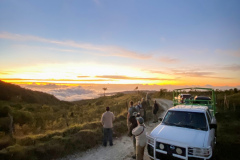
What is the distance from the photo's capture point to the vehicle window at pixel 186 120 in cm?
647

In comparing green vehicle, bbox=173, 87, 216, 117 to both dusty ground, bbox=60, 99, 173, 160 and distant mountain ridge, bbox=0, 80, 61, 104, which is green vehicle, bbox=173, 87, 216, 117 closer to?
dusty ground, bbox=60, 99, 173, 160

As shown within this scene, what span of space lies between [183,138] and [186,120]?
1478 mm

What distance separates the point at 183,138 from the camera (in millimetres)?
5559

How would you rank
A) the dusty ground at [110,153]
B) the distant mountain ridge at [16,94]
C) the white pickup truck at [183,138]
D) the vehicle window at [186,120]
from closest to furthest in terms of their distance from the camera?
the white pickup truck at [183,138] < the vehicle window at [186,120] < the dusty ground at [110,153] < the distant mountain ridge at [16,94]

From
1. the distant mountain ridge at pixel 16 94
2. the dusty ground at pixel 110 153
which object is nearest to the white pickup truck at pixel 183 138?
the dusty ground at pixel 110 153

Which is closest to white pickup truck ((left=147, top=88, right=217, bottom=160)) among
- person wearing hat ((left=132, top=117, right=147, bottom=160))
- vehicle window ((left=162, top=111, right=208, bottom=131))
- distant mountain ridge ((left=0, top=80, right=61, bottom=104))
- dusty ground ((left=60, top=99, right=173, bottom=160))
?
vehicle window ((left=162, top=111, right=208, bottom=131))

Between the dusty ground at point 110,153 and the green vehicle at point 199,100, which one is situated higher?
the green vehicle at point 199,100

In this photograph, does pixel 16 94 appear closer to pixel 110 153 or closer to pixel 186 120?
pixel 110 153

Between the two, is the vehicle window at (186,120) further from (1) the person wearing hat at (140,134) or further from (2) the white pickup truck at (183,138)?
(1) the person wearing hat at (140,134)

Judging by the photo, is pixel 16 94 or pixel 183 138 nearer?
pixel 183 138

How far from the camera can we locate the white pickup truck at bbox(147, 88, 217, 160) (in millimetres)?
5137

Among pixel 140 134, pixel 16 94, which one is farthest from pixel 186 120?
pixel 16 94

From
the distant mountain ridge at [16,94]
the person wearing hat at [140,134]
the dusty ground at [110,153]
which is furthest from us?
the distant mountain ridge at [16,94]

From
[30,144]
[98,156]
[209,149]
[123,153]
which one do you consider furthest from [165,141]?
[30,144]
